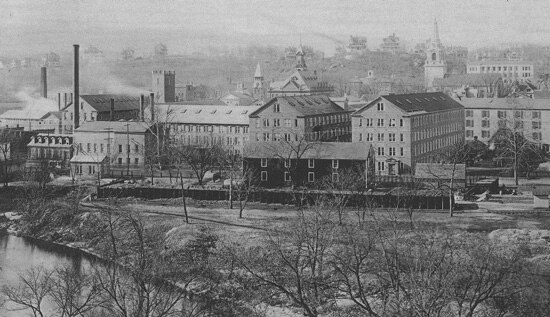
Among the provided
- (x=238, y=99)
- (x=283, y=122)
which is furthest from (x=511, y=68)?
(x=283, y=122)

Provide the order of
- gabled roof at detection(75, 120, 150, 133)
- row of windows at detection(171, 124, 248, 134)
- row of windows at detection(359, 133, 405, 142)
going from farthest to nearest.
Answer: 1. row of windows at detection(171, 124, 248, 134)
2. gabled roof at detection(75, 120, 150, 133)
3. row of windows at detection(359, 133, 405, 142)

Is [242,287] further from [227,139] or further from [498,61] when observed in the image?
[498,61]

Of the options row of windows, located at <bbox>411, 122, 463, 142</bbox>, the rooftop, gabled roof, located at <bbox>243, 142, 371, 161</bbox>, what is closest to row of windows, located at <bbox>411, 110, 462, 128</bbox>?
row of windows, located at <bbox>411, 122, 463, 142</bbox>

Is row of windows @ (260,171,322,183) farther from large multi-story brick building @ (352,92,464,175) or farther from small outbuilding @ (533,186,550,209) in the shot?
small outbuilding @ (533,186,550,209)

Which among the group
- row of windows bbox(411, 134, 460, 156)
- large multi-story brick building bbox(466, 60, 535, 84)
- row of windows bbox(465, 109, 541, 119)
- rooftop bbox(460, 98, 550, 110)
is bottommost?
row of windows bbox(411, 134, 460, 156)

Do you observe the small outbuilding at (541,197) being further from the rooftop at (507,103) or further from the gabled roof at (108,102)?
the gabled roof at (108,102)

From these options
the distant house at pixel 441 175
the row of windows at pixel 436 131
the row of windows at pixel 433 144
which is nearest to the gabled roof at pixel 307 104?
the row of windows at pixel 436 131

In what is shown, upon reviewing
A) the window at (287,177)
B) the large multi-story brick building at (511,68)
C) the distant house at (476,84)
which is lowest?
the window at (287,177)
